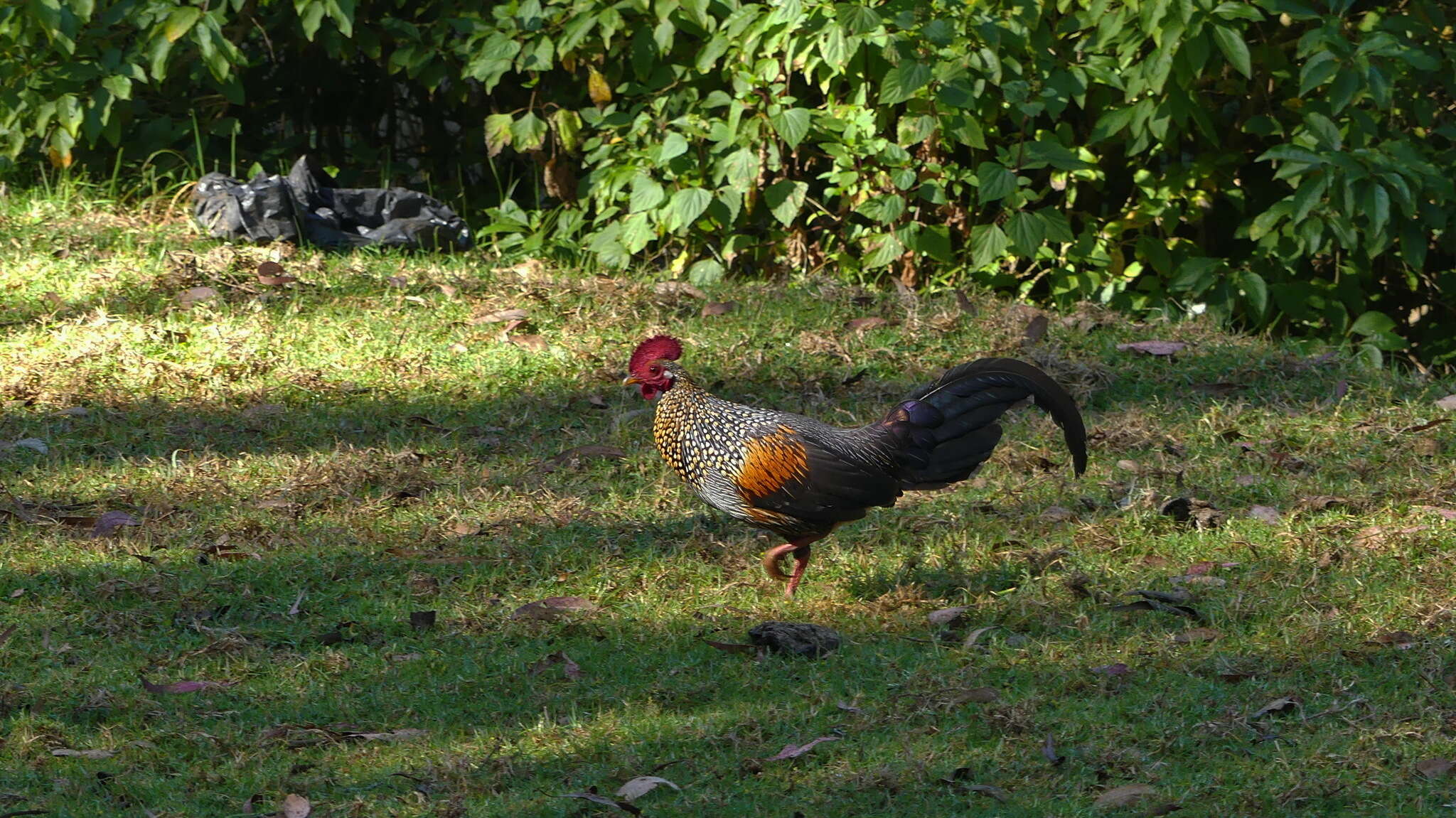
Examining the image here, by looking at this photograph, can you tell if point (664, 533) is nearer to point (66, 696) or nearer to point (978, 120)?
point (66, 696)

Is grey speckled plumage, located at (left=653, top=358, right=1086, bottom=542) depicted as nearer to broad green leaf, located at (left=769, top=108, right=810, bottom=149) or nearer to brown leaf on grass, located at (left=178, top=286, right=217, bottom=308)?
broad green leaf, located at (left=769, top=108, right=810, bottom=149)

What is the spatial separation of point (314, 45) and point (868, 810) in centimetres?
705

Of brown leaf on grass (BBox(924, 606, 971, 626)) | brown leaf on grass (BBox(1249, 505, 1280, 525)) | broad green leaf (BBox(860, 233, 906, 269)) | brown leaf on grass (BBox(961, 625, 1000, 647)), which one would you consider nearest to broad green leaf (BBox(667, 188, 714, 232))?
broad green leaf (BBox(860, 233, 906, 269))

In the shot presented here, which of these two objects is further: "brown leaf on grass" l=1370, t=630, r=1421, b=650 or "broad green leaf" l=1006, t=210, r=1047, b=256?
"broad green leaf" l=1006, t=210, r=1047, b=256

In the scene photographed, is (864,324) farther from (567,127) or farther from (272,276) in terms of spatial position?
(272,276)

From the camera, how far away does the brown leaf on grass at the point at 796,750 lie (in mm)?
3893

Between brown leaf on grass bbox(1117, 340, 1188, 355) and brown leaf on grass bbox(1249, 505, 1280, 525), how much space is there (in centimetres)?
171

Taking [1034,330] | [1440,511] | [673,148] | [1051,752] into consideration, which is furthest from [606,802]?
[673,148]

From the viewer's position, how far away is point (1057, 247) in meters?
8.22

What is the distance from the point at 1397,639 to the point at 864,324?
347 cm

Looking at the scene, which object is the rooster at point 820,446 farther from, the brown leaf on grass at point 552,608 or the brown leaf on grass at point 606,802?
the brown leaf on grass at point 606,802

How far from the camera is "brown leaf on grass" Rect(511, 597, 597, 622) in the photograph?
189 inches

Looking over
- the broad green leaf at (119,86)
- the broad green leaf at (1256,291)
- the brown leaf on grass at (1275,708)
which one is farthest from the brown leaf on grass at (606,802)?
the broad green leaf at (119,86)

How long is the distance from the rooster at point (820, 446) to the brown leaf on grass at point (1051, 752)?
3.51ft
